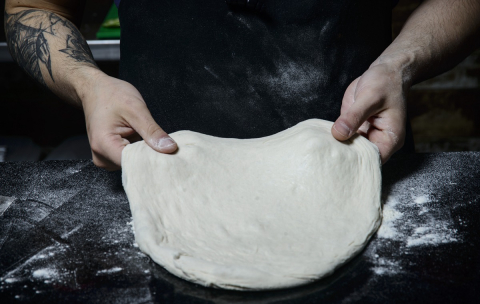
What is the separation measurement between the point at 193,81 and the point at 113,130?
369 mm

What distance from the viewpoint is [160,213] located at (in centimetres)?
108

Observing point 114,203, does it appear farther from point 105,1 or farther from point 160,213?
point 105,1

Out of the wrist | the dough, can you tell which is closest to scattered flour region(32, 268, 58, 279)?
the dough

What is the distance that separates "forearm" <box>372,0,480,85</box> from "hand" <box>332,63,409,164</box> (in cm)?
16

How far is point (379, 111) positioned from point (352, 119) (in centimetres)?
14

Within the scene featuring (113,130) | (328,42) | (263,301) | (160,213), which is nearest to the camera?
(263,301)

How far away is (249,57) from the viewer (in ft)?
4.68

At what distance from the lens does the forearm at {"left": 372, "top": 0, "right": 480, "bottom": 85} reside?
4.73 feet

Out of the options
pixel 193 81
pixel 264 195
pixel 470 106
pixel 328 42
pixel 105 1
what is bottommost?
pixel 470 106

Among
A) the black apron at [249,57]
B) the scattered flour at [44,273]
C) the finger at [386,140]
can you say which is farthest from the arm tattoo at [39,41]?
the finger at [386,140]

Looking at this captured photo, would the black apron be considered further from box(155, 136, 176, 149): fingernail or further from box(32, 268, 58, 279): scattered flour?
box(32, 268, 58, 279): scattered flour

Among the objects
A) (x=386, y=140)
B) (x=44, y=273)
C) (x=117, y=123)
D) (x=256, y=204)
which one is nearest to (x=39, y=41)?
(x=117, y=123)

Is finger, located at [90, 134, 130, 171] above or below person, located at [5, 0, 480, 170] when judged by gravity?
below

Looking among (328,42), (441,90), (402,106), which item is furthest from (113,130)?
(441,90)
